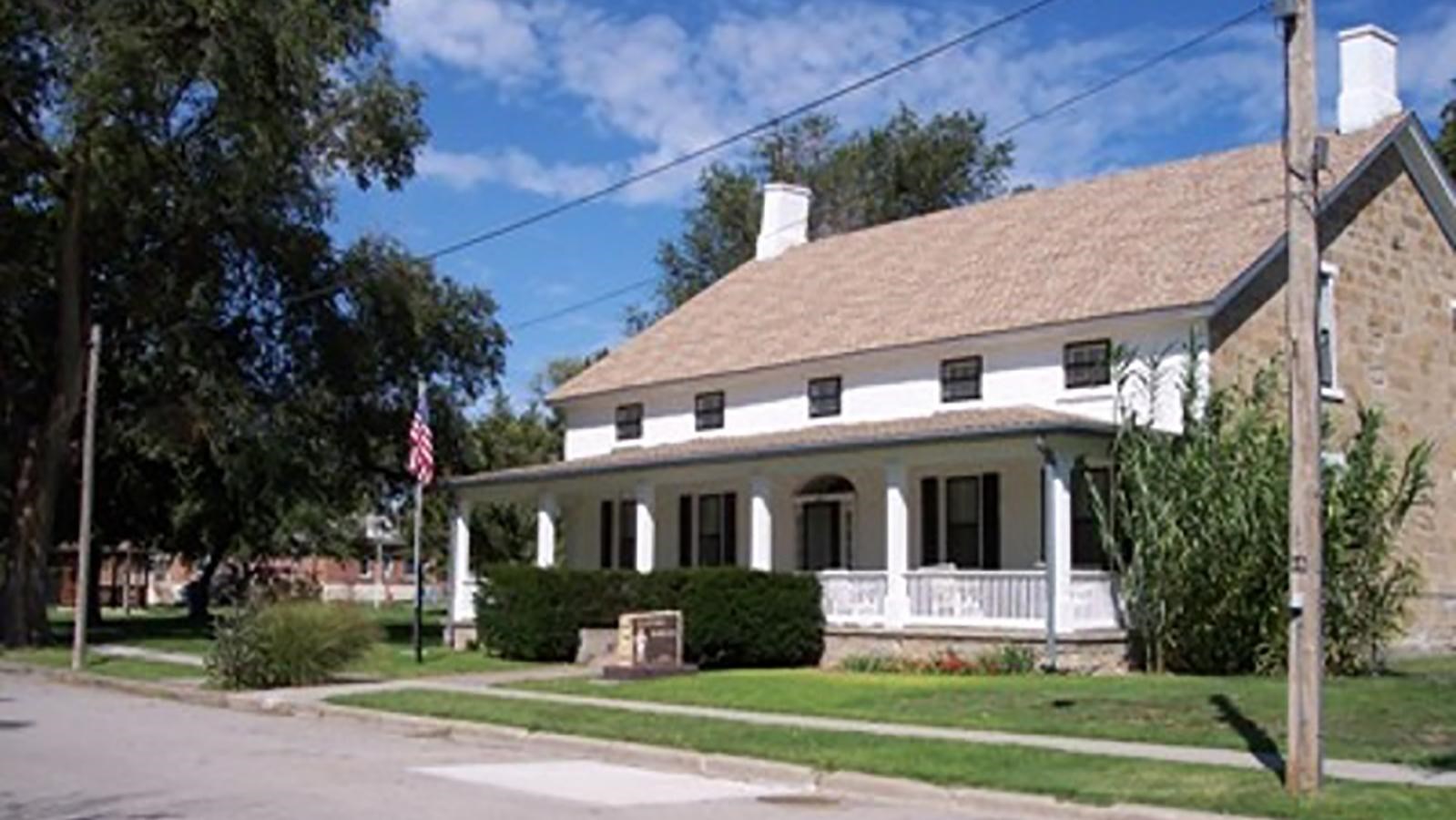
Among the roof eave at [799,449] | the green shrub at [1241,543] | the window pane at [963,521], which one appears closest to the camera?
the green shrub at [1241,543]

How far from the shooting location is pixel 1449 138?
43.1 m

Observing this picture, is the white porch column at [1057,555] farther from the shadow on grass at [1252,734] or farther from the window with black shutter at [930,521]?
the window with black shutter at [930,521]

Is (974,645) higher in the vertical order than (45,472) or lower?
lower

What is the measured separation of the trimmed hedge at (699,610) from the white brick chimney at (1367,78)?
12154 millimetres

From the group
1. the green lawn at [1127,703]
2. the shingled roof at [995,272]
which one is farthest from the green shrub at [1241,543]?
the shingled roof at [995,272]

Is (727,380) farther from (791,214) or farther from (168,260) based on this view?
(168,260)

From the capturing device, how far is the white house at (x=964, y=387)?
25.6 meters

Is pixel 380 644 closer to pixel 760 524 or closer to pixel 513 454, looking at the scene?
pixel 760 524

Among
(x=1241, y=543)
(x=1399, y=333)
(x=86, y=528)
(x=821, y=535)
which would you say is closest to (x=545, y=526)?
(x=821, y=535)

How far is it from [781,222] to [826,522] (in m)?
12.0

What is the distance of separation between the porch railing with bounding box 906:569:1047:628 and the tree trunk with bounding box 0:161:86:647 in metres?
20.2

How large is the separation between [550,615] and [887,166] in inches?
1249

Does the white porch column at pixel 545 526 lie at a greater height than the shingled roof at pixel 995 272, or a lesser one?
lesser

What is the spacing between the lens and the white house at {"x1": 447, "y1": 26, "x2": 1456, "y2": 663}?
2561 centimetres
